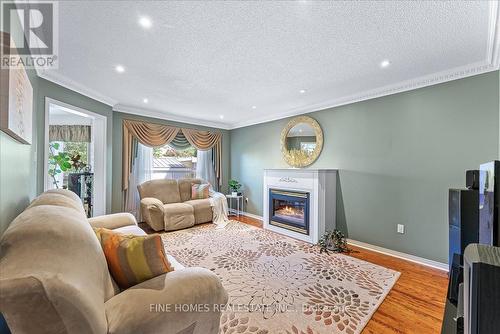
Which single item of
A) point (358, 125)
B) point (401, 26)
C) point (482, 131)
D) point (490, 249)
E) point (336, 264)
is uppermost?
point (401, 26)

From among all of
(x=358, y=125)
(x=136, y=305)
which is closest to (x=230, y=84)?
(x=358, y=125)

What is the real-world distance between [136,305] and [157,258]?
25 cm

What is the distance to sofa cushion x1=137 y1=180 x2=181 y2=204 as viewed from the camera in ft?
14.2

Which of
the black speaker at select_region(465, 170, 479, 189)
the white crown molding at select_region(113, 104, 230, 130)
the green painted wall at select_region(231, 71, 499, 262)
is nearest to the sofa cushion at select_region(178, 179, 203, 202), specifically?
the white crown molding at select_region(113, 104, 230, 130)

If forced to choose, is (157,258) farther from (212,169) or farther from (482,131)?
(212,169)

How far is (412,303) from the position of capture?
192 centimetres

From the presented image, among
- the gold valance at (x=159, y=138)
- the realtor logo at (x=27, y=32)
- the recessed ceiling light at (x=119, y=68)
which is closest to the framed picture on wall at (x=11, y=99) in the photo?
the realtor logo at (x=27, y=32)

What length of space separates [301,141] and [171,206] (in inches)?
114

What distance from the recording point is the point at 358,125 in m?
3.36

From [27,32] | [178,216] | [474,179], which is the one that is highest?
[27,32]

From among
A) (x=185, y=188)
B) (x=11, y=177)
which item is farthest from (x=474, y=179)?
(x=185, y=188)

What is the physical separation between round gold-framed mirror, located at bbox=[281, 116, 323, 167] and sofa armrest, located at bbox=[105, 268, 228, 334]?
321cm

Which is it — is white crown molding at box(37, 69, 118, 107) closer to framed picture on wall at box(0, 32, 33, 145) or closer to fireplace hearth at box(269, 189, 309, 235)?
framed picture on wall at box(0, 32, 33, 145)

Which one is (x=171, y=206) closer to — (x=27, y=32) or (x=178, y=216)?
(x=178, y=216)
